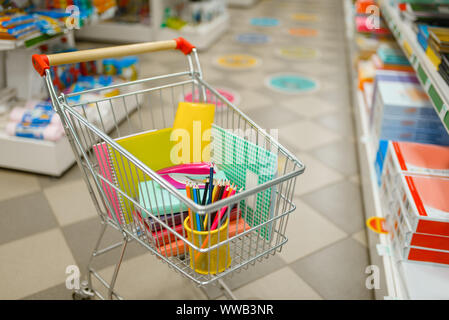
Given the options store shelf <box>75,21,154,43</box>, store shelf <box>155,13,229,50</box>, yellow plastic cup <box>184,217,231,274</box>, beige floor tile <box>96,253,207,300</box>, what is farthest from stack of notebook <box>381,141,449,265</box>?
store shelf <box>75,21,154,43</box>

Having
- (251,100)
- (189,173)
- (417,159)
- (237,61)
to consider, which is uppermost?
(189,173)

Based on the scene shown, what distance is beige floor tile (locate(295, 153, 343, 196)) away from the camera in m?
2.48

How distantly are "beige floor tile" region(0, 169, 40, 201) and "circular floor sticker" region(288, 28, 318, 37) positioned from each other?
461cm

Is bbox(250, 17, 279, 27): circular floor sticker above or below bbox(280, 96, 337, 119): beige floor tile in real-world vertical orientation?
above

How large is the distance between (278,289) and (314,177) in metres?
1.03

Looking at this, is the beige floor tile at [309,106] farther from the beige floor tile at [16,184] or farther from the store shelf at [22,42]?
the beige floor tile at [16,184]

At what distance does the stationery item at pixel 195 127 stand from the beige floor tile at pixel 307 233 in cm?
82

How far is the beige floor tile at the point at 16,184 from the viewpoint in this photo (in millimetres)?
2266

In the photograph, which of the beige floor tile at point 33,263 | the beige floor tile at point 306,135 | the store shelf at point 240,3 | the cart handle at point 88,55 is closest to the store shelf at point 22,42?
the beige floor tile at point 33,263

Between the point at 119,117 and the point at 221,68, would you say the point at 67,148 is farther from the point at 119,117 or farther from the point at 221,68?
the point at 221,68

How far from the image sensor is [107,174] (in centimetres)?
130

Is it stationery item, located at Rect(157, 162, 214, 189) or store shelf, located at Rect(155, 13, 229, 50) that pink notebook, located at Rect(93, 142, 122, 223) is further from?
store shelf, located at Rect(155, 13, 229, 50)

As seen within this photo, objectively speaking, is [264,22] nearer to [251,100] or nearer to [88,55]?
[251,100]

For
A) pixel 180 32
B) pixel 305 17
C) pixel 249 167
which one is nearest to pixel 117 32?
pixel 180 32
